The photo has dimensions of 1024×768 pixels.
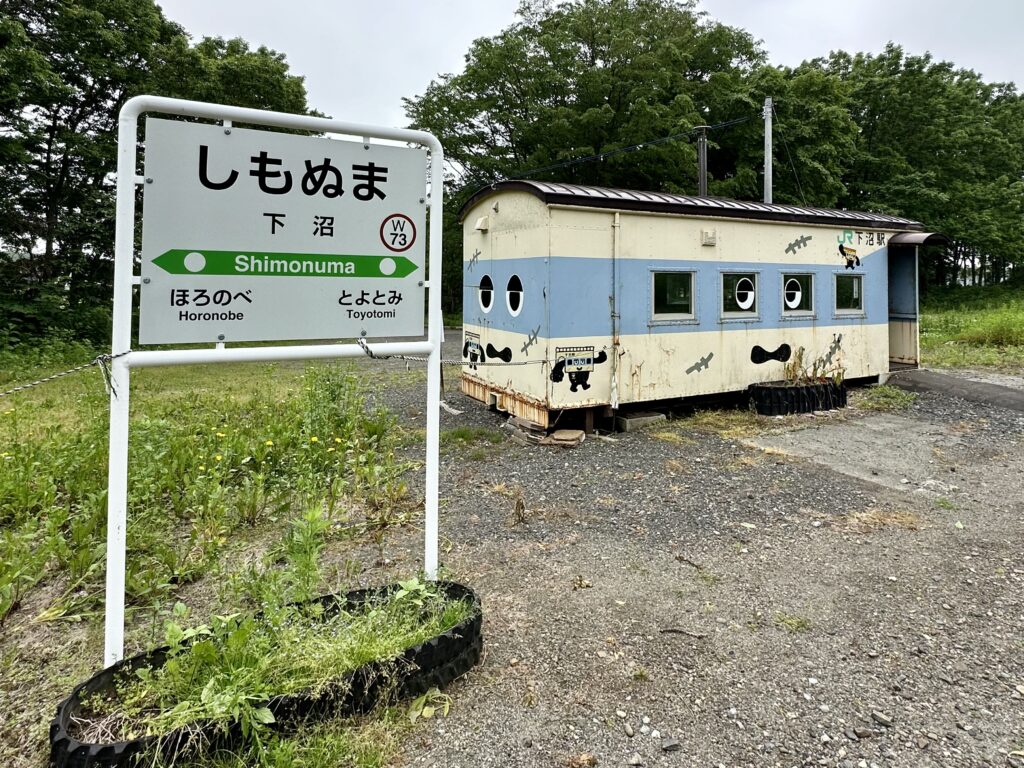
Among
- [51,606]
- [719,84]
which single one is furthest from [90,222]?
[719,84]

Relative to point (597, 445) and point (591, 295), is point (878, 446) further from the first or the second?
point (591, 295)

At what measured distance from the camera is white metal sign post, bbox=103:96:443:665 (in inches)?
85.0

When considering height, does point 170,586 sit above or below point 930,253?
below

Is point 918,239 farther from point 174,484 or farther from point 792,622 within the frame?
point 174,484

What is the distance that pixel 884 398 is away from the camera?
8445 millimetres

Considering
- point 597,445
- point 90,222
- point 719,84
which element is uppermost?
point 719,84

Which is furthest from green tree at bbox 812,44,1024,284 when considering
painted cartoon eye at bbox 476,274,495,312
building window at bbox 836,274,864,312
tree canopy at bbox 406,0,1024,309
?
painted cartoon eye at bbox 476,274,495,312

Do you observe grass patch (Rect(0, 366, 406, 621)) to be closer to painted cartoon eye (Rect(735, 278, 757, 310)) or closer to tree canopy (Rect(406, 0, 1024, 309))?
painted cartoon eye (Rect(735, 278, 757, 310))

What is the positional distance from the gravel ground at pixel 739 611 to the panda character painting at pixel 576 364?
1.15 metres

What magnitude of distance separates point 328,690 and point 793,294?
7831 millimetres

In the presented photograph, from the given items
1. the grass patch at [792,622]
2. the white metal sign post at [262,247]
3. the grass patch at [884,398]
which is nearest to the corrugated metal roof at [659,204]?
the grass patch at [884,398]

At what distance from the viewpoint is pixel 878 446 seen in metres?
6.14

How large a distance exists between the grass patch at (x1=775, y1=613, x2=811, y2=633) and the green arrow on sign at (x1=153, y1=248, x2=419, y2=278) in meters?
2.39

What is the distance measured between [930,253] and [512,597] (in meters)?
36.7
